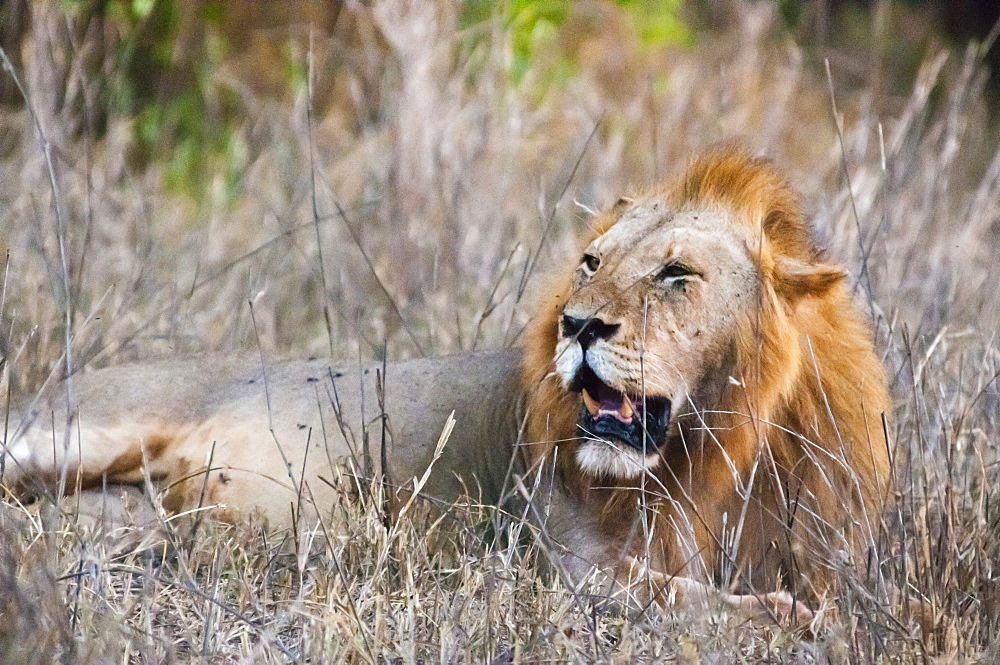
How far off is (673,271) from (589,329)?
270 millimetres

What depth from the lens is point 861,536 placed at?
2.96 m

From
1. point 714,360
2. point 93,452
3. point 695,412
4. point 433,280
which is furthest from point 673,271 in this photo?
point 433,280

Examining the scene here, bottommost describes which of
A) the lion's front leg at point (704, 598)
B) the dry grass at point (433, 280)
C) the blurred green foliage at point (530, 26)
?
the lion's front leg at point (704, 598)

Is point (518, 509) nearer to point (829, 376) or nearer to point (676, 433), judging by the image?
point (676, 433)

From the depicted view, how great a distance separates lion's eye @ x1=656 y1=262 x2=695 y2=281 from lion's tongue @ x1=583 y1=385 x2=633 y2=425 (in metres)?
0.29

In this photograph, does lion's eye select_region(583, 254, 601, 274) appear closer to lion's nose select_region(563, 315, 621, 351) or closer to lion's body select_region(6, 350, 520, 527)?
lion's nose select_region(563, 315, 621, 351)

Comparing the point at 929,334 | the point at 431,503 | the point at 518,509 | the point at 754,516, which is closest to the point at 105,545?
the point at 431,503

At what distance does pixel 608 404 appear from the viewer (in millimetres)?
3002

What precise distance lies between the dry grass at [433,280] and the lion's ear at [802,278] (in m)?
0.22

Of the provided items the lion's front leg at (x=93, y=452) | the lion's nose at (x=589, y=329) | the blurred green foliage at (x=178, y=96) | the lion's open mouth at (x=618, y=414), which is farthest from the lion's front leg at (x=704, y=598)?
the blurred green foliage at (x=178, y=96)

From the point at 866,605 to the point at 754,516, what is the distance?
19.8 inches

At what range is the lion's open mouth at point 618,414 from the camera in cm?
298

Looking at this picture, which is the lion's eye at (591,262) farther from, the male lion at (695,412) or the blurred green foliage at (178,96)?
the blurred green foliage at (178,96)

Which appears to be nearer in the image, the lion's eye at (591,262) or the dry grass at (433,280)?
the dry grass at (433,280)
